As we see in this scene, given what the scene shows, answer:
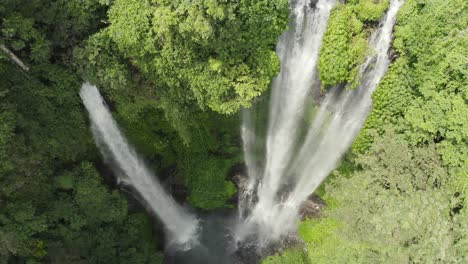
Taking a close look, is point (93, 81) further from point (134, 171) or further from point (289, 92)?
point (289, 92)

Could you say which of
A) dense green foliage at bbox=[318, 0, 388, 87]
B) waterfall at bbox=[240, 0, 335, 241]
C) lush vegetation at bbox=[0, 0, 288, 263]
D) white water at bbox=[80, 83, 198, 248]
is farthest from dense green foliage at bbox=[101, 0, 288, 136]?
white water at bbox=[80, 83, 198, 248]

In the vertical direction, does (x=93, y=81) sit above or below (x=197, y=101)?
above

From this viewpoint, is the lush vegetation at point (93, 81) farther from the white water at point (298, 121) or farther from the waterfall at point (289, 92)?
the white water at point (298, 121)

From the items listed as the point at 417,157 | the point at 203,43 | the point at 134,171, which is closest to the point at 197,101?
the point at 203,43

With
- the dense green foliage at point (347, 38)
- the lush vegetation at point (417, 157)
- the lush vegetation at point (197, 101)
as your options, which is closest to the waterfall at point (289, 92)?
the dense green foliage at point (347, 38)

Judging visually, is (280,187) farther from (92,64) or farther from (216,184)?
(92,64)
